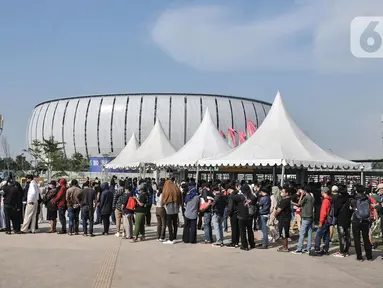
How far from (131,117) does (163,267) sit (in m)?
87.5

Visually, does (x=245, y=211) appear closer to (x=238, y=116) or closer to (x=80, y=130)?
(x=238, y=116)

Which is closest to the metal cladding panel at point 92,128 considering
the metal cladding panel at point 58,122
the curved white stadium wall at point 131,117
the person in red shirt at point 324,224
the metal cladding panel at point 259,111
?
the curved white stadium wall at point 131,117

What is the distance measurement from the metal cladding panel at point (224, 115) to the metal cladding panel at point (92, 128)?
24608 millimetres

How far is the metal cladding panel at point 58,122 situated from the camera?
10175cm

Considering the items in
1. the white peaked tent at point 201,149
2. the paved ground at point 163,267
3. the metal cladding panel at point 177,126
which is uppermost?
the metal cladding panel at point 177,126

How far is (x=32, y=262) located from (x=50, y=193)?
16.1 feet

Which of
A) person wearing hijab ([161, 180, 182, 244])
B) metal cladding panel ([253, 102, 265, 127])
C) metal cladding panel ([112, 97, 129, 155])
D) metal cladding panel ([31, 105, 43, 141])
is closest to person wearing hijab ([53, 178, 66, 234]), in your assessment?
person wearing hijab ([161, 180, 182, 244])

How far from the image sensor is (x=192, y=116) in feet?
315

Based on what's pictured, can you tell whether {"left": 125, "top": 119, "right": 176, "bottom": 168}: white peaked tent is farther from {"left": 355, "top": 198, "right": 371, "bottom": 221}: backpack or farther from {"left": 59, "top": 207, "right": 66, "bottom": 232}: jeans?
{"left": 355, "top": 198, "right": 371, "bottom": 221}: backpack

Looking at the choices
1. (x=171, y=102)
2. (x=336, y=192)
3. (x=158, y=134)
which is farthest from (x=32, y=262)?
(x=171, y=102)

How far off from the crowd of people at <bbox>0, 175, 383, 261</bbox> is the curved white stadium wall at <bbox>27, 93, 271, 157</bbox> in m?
80.1

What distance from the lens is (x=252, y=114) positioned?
103 metres

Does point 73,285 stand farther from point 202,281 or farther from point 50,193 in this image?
point 50,193

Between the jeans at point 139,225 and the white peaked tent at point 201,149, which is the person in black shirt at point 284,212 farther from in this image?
the white peaked tent at point 201,149
